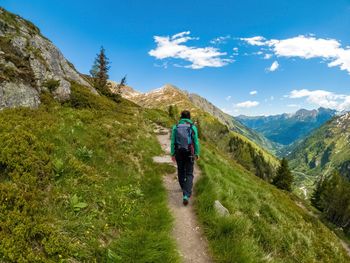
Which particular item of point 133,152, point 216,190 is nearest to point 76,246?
point 216,190

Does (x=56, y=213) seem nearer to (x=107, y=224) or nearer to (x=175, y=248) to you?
(x=107, y=224)

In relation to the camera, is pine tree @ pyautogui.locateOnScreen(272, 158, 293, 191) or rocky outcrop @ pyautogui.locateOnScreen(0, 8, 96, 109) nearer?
rocky outcrop @ pyautogui.locateOnScreen(0, 8, 96, 109)

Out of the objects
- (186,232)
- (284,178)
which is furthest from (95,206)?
(284,178)

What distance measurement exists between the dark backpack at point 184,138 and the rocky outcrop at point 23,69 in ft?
31.8

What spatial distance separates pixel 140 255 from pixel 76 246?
1516 millimetres

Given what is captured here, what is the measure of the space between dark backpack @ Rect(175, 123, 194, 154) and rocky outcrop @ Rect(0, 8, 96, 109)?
9685 mm

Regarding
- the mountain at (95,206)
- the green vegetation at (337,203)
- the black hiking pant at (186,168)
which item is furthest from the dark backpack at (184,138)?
the green vegetation at (337,203)

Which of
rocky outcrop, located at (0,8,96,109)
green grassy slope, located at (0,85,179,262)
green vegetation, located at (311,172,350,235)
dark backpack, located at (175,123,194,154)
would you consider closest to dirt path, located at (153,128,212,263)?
green grassy slope, located at (0,85,179,262)

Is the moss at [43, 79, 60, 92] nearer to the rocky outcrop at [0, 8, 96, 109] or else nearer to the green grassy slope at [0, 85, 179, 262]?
the rocky outcrop at [0, 8, 96, 109]

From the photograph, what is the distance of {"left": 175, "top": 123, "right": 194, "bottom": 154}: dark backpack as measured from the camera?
1001 cm

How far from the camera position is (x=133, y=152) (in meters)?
14.9

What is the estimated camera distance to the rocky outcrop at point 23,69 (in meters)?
15.1

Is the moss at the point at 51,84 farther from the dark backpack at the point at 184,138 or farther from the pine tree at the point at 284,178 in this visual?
the pine tree at the point at 284,178

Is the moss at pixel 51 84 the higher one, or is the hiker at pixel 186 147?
the moss at pixel 51 84
